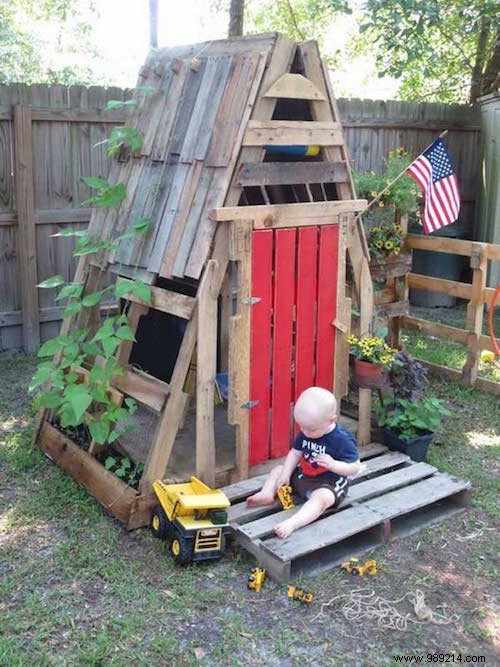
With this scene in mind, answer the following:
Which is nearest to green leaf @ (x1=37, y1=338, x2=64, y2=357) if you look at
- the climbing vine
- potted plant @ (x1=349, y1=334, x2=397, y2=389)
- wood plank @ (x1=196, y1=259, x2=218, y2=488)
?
the climbing vine

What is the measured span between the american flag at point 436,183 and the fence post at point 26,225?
3.55m

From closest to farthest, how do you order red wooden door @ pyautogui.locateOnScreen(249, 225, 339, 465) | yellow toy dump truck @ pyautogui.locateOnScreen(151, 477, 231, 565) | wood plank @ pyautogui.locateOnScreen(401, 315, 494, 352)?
yellow toy dump truck @ pyautogui.locateOnScreen(151, 477, 231, 565) < red wooden door @ pyautogui.locateOnScreen(249, 225, 339, 465) < wood plank @ pyautogui.locateOnScreen(401, 315, 494, 352)

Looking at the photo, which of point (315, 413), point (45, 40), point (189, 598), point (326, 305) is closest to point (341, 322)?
point (326, 305)

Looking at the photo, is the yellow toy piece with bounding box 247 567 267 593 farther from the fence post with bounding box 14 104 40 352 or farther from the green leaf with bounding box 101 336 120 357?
the fence post with bounding box 14 104 40 352

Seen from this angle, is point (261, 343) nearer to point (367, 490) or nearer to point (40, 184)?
point (367, 490)

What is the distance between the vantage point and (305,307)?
4.53 meters

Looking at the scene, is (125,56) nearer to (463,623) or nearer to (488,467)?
(488,467)

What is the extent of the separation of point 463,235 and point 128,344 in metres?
7.17

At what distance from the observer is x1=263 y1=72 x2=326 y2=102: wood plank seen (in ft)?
13.4

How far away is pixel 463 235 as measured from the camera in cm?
1048

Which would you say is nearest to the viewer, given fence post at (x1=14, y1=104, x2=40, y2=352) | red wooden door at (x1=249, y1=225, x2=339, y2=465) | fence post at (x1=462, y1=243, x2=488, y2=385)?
red wooden door at (x1=249, y1=225, x2=339, y2=465)

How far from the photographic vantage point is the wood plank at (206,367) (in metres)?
3.96

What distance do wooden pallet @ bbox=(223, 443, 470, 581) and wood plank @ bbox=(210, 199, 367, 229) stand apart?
1525 millimetres

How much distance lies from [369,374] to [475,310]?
7.16ft
